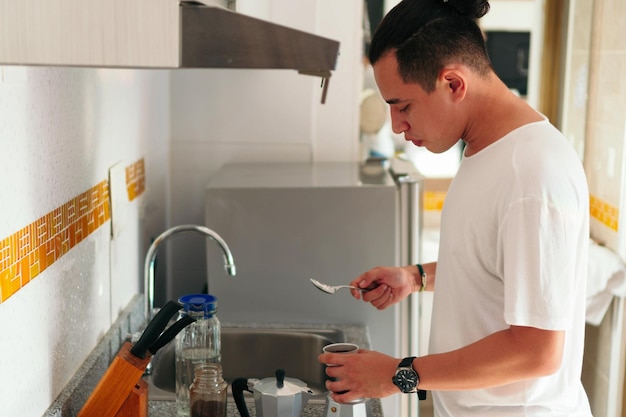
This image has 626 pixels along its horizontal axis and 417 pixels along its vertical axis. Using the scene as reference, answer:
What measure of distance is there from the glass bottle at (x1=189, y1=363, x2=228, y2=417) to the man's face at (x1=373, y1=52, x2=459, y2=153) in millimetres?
600

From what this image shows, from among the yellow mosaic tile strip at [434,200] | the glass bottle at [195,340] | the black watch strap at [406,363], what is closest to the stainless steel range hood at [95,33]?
the black watch strap at [406,363]

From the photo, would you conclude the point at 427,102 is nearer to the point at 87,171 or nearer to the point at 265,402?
the point at 265,402

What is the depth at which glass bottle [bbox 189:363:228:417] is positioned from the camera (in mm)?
1559

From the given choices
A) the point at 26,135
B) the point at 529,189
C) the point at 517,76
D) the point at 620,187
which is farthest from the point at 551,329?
the point at 517,76

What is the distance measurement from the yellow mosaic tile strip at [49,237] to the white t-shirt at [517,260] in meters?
0.74

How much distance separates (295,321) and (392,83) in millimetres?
1061

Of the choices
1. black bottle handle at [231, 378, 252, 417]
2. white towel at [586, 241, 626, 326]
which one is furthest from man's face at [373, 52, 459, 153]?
white towel at [586, 241, 626, 326]

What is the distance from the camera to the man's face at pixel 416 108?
1.47 m

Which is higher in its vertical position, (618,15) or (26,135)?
(618,15)

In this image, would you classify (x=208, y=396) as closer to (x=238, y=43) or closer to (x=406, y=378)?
(x=406, y=378)

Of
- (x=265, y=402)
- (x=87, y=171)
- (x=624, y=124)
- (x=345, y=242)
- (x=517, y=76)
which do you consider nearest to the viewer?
(x=265, y=402)

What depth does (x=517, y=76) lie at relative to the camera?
450 cm

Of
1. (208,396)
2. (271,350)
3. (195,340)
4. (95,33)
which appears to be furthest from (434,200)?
(95,33)

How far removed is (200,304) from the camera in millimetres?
1770
